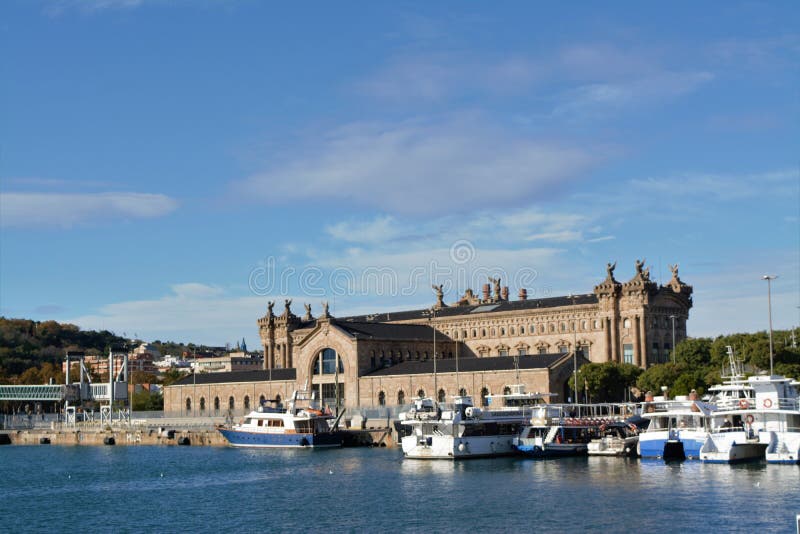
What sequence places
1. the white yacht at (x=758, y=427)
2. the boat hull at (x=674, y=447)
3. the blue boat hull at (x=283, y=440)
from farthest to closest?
the blue boat hull at (x=283, y=440) < the boat hull at (x=674, y=447) < the white yacht at (x=758, y=427)

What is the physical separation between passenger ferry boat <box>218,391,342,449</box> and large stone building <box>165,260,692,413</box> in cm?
1328

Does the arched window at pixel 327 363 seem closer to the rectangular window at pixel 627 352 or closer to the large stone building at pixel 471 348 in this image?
the large stone building at pixel 471 348

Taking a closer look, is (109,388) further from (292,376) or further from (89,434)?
(292,376)

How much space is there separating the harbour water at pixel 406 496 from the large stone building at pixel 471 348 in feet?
103

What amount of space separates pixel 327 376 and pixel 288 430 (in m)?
28.3

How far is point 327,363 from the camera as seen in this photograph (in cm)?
12662

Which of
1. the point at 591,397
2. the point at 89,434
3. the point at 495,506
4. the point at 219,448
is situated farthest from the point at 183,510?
the point at 89,434

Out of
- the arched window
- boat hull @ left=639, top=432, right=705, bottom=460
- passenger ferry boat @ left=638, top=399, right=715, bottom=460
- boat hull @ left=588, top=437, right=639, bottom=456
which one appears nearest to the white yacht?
passenger ferry boat @ left=638, top=399, right=715, bottom=460

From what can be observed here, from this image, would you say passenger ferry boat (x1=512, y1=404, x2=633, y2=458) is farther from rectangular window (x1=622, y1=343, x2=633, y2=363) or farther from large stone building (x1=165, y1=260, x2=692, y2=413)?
rectangular window (x1=622, y1=343, x2=633, y2=363)

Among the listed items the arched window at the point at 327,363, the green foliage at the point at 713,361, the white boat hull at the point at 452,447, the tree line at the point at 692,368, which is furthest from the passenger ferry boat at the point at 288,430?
the green foliage at the point at 713,361

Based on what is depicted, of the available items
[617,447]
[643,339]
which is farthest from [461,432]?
[643,339]

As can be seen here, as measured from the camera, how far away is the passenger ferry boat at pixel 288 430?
9731 cm

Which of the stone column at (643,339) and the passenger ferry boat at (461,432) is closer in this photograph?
the passenger ferry boat at (461,432)

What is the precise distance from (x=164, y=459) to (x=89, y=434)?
3730 centimetres
